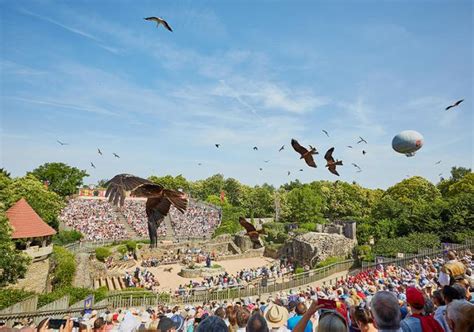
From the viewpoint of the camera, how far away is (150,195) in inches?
172

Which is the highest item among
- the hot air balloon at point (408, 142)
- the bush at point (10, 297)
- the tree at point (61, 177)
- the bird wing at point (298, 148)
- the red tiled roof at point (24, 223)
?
the tree at point (61, 177)

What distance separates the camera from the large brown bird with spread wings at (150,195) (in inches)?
166

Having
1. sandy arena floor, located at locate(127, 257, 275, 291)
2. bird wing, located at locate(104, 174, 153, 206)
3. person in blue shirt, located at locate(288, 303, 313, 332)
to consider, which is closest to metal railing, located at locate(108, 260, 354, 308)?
sandy arena floor, located at locate(127, 257, 275, 291)

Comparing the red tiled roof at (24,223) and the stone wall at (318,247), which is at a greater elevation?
the red tiled roof at (24,223)

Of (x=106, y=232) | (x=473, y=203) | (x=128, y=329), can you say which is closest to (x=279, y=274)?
(x=473, y=203)

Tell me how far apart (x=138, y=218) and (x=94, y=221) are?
21.3 ft

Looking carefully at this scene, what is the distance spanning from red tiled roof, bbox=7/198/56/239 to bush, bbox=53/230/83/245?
12.4 m

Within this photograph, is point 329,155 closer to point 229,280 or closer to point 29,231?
point 229,280

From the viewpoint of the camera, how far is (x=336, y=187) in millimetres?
63969

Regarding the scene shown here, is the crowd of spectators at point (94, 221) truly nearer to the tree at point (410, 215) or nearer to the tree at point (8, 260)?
the tree at point (8, 260)

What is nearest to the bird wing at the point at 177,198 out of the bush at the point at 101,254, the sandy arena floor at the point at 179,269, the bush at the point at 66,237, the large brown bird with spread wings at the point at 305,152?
the large brown bird with spread wings at the point at 305,152

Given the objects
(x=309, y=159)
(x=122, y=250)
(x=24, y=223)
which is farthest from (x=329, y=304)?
(x=122, y=250)

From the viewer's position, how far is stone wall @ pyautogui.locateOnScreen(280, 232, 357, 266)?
28094 mm

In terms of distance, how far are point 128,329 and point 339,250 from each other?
27214mm
